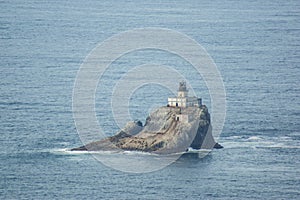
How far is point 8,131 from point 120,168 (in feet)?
74.1

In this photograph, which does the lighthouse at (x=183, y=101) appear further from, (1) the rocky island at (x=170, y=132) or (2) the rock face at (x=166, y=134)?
(2) the rock face at (x=166, y=134)

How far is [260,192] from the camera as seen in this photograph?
559ft

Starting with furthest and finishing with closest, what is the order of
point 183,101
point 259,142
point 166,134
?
point 183,101 < point 259,142 < point 166,134

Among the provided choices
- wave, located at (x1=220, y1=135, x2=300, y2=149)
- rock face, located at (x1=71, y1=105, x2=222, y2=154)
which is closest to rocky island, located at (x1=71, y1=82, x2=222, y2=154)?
rock face, located at (x1=71, y1=105, x2=222, y2=154)

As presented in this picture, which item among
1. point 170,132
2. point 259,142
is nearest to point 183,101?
point 170,132

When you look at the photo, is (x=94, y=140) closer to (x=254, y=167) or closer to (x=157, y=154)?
(x=157, y=154)

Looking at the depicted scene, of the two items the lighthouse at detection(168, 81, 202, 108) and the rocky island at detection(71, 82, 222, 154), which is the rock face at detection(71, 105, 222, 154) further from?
the lighthouse at detection(168, 81, 202, 108)

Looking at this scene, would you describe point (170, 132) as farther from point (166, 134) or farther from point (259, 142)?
point (259, 142)

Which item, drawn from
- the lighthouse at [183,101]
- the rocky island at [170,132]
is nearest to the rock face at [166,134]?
the rocky island at [170,132]

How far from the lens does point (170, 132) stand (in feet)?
620

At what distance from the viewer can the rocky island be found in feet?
617

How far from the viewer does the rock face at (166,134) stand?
18800cm

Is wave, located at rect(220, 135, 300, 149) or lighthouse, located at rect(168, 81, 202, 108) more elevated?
lighthouse, located at rect(168, 81, 202, 108)

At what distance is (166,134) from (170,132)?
1.73 feet
